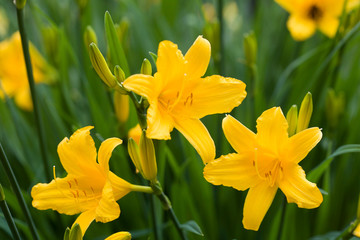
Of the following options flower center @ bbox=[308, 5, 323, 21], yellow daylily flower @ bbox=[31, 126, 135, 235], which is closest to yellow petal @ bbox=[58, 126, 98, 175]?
yellow daylily flower @ bbox=[31, 126, 135, 235]

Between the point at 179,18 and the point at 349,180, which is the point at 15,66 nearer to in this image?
the point at 179,18

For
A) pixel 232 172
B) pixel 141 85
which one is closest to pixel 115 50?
pixel 141 85

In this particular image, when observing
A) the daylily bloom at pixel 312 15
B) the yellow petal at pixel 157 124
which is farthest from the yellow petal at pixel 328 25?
the yellow petal at pixel 157 124

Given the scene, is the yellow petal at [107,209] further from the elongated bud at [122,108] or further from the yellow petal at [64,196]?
the elongated bud at [122,108]

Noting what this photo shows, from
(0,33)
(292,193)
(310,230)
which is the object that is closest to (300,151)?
(292,193)

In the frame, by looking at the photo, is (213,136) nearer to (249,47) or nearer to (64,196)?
(249,47)
